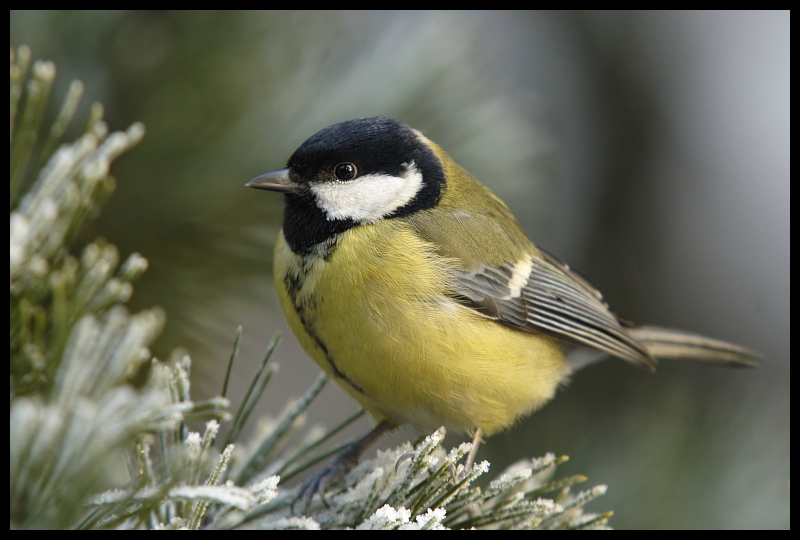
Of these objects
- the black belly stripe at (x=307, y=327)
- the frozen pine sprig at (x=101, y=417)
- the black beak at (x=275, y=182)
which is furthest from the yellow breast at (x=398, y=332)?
the frozen pine sprig at (x=101, y=417)

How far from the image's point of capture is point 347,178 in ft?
4.21

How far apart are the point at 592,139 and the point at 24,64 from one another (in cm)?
194

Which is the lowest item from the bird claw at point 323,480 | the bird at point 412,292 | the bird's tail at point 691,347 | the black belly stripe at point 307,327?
the bird claw at point 323,480

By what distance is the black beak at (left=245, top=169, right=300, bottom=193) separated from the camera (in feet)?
3.84

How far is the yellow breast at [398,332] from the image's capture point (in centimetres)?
112

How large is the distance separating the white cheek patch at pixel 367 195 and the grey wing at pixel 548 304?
0.70 ft

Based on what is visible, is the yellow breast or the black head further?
the black head

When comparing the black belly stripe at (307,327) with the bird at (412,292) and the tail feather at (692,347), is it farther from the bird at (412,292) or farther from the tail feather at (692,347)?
the tail feather at (692,347)

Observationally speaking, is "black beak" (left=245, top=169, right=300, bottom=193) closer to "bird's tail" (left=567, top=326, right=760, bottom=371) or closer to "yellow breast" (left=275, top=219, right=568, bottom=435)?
"yellow breast" (left=275, top=219, right=568, bottom=435)

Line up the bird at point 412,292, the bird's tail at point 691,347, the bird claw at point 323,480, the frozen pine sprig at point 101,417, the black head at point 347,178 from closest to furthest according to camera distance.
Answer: the frozen pine sprig at point 101,417, the bird claw at point 323,480, the bird at point 412,292, the black head at point 347,178, the bird's tail at point 691,347

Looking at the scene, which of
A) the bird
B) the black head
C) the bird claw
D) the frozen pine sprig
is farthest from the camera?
the black head

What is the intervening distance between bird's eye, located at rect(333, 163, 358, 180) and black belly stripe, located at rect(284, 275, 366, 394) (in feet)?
0.78

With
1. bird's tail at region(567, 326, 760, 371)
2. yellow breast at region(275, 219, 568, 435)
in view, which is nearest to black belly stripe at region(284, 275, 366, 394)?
yellow breast at region(275, 219, 568, 435)

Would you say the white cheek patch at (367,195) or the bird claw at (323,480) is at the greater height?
the white cheek patch at (367,195)
